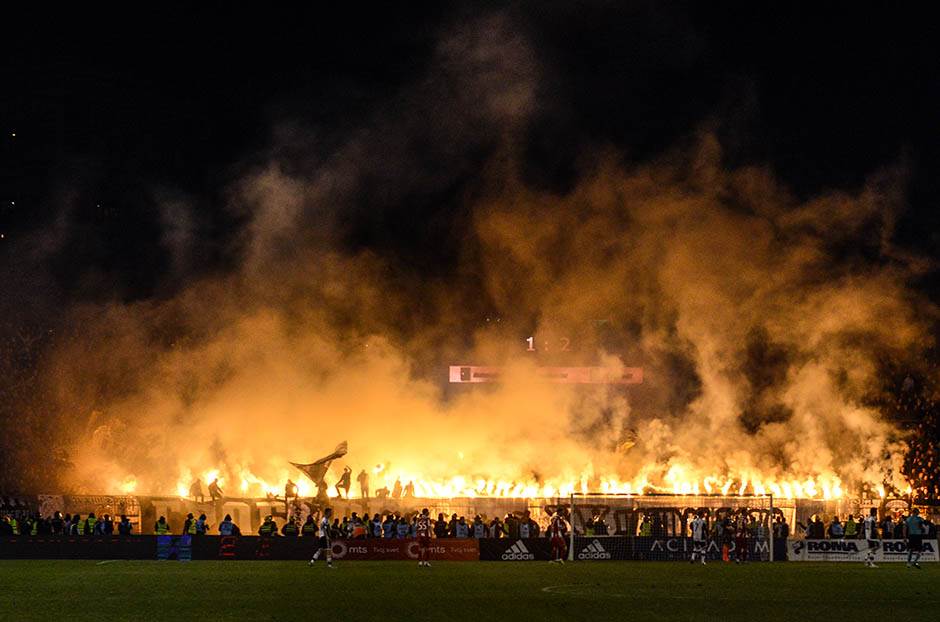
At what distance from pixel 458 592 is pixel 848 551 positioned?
17.4 meters

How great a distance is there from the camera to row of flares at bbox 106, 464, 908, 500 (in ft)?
195

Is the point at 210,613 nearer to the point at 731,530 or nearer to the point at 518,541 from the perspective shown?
the point at 518,541

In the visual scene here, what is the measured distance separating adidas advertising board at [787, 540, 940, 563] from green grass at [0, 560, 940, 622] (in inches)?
129

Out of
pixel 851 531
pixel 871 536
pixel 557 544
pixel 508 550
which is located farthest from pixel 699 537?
pixel 851 531

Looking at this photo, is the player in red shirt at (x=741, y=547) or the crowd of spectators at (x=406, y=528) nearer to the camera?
the player in red shirt at (x=741, y=547)

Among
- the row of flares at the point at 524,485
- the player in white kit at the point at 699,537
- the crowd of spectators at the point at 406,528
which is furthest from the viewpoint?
the row of flares at the point at 524,485

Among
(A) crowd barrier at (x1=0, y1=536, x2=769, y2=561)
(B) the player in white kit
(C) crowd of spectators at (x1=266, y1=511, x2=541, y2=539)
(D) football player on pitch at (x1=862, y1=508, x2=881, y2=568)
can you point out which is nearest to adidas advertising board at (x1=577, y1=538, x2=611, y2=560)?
(A) crowd barrier at (x1=0, y1=536, x2=769, y2=561)

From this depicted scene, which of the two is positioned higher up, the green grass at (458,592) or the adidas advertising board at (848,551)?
the adidas advertising board at (848,551)

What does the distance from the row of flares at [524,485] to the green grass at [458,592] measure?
2804 cm

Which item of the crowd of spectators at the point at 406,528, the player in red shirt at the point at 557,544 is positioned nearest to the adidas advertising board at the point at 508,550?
the player in red shirt at the point at 557,544

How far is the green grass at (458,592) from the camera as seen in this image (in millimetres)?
18094

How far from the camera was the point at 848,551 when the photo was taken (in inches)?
1393

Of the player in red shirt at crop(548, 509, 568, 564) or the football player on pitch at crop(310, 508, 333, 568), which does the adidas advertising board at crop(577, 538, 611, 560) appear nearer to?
the player in red shirt at crop(548, 509, 568, 564)

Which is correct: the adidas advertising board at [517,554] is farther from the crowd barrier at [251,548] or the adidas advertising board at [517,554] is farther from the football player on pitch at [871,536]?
the football player on pitch at [871,536]
